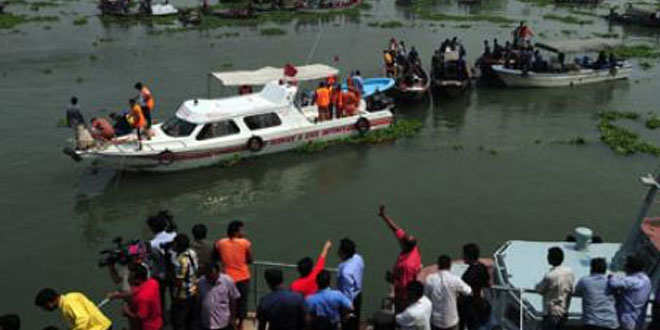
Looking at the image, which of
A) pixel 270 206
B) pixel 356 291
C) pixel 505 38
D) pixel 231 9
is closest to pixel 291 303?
pixel 356 291

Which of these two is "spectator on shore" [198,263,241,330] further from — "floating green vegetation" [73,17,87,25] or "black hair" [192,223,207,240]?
"floating green vegetation" [73,17,87,25]

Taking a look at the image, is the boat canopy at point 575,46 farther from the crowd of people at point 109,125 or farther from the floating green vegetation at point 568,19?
the floating green vegetation at point 568,19

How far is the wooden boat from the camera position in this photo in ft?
86.0

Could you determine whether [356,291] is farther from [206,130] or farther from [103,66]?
[103,66]

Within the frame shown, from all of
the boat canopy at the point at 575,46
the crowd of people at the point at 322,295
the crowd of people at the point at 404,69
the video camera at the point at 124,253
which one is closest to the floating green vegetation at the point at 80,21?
the crowd of people at the point at 404,69

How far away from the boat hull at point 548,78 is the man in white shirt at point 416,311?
23.2m

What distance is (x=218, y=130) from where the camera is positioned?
60.6 feet

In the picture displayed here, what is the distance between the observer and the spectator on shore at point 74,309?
6.62 m

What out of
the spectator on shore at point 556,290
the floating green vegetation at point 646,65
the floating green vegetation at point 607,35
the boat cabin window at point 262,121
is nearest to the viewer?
the spectator on shore at point 556,290

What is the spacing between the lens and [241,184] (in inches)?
709

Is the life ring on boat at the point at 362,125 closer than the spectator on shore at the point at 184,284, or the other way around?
the spectator on shore at the point at 184,284

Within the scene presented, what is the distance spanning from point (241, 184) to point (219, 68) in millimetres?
16047

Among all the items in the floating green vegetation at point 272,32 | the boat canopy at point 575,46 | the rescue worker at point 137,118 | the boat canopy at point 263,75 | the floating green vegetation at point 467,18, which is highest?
the floating green vegetation at point 467,18

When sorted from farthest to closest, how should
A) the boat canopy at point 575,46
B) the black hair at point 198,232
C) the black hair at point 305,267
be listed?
the boat canopy at point 575,46
the black hair at point 198,232
the black hair at point 305,267
